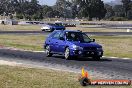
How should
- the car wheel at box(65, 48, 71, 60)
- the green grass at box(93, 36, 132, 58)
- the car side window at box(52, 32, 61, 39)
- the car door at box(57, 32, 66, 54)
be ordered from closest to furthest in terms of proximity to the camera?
the car wheel at box(65, 48, 71, 60), the car door at box(57, 32, 66, 54), the car side window at box(52, 32, 61, 39), the green grass at box(93, 36, 132, 58)

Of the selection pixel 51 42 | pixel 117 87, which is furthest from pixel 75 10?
pixel 117 87

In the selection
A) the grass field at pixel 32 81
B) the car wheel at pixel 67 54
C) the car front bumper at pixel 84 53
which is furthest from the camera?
the car wheel at pixel 67 54

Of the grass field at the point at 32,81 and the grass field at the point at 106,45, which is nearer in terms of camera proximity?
the grass field at the point at 32,81

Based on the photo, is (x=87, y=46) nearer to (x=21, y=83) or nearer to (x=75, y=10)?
(x=21, y=83)

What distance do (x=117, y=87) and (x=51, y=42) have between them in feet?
41.5

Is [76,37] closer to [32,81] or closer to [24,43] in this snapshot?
[32,81]

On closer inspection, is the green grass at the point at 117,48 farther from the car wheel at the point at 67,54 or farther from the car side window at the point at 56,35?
the car wheel at the point at 67,54

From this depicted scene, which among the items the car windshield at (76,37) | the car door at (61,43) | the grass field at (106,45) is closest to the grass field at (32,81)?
the car door at (61,43)

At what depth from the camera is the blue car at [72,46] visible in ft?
71.1

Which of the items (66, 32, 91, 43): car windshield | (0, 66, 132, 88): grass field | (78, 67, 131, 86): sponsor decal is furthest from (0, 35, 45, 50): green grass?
(78, 67, 131, 86): sponsor decal

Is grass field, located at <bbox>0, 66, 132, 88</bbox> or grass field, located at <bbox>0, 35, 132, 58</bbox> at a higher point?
grass field, located at <bbox>0, 66, 132, 88</bbox>

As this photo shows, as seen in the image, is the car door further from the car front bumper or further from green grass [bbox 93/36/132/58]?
green grass [bbox 93/36/132/58]

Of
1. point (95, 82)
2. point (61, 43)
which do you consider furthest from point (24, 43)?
point (95, 82)

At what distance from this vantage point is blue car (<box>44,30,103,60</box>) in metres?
21.7
